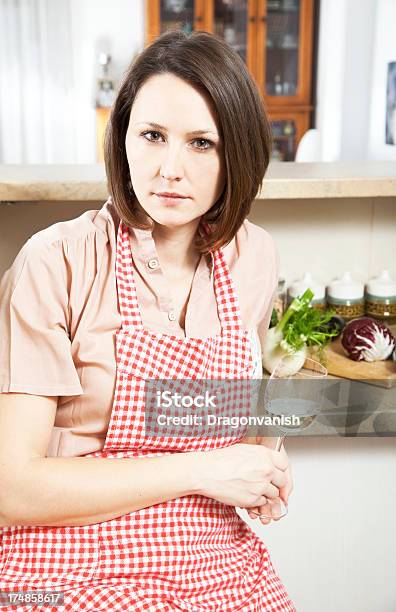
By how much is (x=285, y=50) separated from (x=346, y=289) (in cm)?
458

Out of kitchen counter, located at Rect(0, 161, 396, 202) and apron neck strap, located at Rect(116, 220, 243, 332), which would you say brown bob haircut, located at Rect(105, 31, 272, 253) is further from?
kitchen counter, located at Rect(0, 161, 396, 202)

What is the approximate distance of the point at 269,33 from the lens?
5.73m

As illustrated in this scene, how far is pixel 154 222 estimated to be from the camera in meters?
A: 1.08

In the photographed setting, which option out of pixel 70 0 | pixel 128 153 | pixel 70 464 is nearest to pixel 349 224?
pixel 128 153

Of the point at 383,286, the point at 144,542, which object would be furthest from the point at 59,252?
the point at 383,286

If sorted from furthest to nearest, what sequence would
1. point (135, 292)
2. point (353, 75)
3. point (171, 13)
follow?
point (171, 13), point (353, 75), point (135, 292)

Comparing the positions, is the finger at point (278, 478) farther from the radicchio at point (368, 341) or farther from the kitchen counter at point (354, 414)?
the radicchio at point (368, 341)

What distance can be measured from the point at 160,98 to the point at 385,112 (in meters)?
4.39

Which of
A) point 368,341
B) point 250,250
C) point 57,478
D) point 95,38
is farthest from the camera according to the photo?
point 95,38

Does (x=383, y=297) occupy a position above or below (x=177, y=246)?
below

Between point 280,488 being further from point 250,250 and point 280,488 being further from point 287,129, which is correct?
point 287,129

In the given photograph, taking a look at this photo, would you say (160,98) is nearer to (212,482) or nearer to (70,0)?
(212,482)

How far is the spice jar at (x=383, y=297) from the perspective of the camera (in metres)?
1.65

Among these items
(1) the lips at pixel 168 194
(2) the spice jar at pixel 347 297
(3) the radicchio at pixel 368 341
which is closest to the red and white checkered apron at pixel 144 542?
(1) the lips at pixel 168 194
